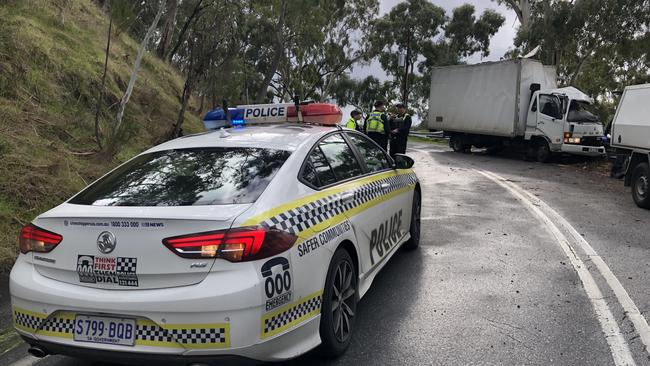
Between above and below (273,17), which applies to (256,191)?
below

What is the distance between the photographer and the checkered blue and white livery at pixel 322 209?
3.09 metres

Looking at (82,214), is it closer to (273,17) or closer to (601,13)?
(601,13)

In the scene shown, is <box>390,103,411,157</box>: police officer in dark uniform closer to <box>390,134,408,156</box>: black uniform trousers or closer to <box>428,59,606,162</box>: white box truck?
<box>390,134,408,156</box>: black uniform trousers

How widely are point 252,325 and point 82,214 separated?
1141mm

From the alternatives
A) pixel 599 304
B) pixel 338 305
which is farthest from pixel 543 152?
pixel 338 305

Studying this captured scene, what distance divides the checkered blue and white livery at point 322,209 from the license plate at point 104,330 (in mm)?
871

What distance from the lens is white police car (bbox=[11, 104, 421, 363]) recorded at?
2732 mm

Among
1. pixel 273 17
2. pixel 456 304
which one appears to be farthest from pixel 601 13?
pixel 456 304

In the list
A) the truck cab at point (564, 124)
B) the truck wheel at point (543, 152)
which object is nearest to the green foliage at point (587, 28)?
the truck cab at point (564, 124)

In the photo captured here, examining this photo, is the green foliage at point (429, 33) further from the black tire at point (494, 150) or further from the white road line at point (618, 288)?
the white road line at point (618, 288)

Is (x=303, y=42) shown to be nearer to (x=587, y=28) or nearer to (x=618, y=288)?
(x=587, y=28)

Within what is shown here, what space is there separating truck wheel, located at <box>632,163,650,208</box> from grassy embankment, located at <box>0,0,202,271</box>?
9.03m

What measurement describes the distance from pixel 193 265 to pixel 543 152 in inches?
701

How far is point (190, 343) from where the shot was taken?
8.90 ft
